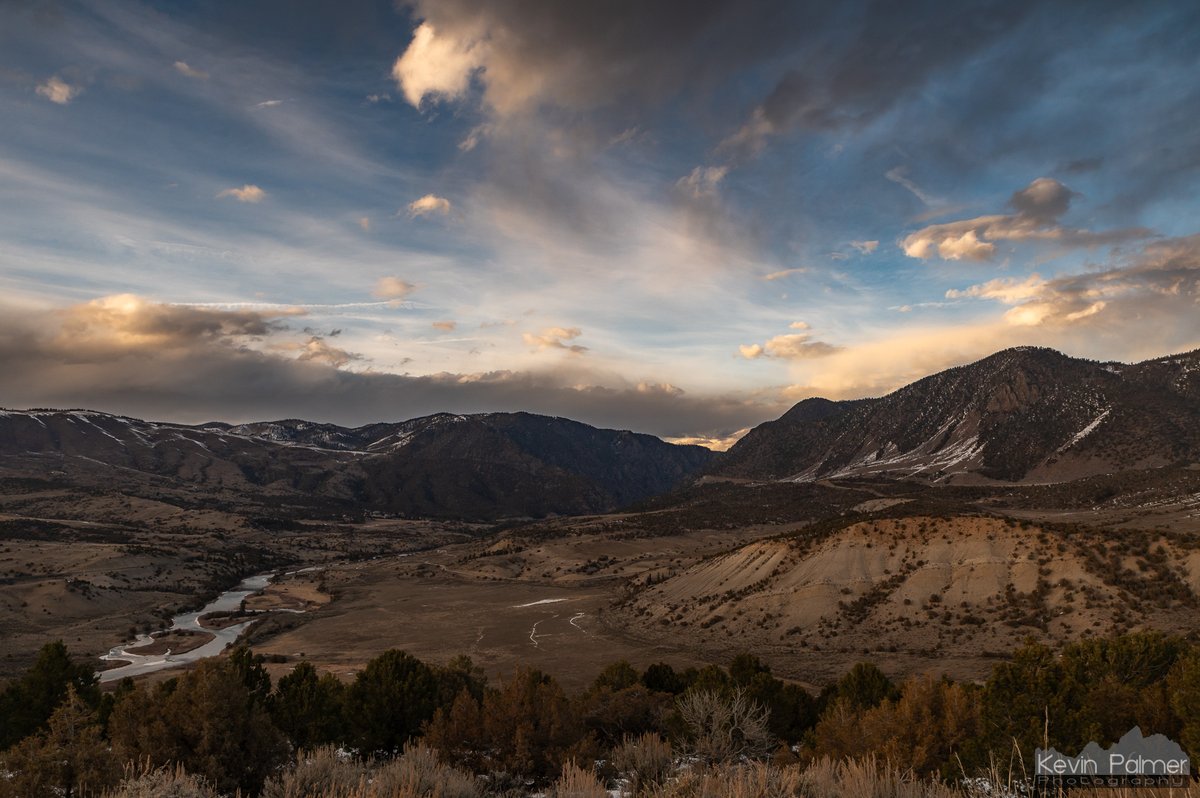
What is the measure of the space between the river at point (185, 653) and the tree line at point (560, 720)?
19.2 meters

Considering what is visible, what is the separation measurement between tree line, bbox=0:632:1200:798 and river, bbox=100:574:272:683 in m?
19.2

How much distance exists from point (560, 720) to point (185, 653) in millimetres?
53754

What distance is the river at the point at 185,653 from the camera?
48.2 meters

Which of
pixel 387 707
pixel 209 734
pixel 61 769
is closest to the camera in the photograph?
pixel 61 769

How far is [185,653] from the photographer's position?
54.5 meters

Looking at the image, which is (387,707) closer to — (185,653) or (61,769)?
(61,769)

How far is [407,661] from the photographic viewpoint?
76.6 ft

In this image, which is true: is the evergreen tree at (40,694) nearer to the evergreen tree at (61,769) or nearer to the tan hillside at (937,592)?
the evergreen tree at (61,769)

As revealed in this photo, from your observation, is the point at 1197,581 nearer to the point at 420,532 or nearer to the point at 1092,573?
the point at 1092,573

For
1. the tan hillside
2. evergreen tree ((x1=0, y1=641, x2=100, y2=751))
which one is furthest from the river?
the tan hillside

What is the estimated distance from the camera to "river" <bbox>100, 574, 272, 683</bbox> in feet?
158

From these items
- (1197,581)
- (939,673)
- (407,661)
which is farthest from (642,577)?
(407,661)

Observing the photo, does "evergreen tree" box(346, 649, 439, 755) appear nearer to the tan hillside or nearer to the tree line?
the tree line

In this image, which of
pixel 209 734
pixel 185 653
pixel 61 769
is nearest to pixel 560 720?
pixel 209 734
